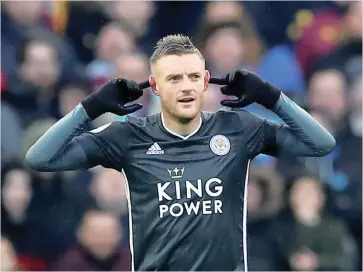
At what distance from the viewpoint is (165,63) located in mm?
4066

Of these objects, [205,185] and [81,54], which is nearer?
[205,185]

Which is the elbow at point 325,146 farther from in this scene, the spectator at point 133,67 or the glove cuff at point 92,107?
the spectator at point 133,67

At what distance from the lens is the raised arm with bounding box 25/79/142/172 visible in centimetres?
410

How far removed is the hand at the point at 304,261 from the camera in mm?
6621

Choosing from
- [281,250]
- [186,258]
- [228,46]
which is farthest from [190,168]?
[228,46]

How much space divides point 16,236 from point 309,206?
2.41 metres

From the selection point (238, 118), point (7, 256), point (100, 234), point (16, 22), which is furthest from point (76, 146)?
point (16, 22)

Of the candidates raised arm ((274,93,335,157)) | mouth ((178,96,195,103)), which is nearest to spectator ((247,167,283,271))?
raised arm ((274,93,335,157))

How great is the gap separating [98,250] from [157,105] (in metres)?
1.27

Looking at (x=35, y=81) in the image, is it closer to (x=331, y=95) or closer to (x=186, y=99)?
(x=331, y=95)

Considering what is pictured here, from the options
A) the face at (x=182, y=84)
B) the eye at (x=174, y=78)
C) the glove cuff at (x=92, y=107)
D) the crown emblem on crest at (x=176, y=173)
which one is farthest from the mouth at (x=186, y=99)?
the glove cuff at (x=92, y=107)

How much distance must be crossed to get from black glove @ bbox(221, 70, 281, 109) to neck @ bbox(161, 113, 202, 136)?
185 millimetres

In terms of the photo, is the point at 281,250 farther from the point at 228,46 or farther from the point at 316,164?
the point at 228,46

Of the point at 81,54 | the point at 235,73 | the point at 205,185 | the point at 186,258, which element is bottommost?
the point at 186,258
